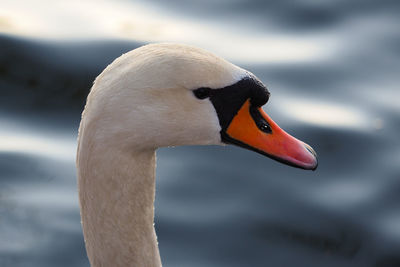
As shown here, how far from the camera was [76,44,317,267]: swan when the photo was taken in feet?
10.9

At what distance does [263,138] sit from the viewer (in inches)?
143

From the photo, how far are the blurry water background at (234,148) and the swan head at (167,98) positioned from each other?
198 cm

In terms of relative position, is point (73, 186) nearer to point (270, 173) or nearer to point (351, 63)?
point (270, 173)

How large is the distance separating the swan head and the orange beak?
0.02m

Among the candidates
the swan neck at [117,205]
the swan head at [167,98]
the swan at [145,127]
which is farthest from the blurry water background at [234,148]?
the swan head at [167,98]

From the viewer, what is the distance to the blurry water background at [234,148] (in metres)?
5.46

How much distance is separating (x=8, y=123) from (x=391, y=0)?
3645 mm

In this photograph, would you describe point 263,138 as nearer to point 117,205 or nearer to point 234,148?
point 117,205

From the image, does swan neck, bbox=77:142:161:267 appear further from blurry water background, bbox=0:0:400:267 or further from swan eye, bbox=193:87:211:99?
blurry water background, bbox=0:0:400:267

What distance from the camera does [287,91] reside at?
6.70m

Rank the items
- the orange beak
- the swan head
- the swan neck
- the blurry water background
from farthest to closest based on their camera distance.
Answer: the blurry water background, the orange beak, the swan neck, the swan head

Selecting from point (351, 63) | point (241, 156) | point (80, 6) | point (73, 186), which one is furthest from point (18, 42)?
point (351, 63)

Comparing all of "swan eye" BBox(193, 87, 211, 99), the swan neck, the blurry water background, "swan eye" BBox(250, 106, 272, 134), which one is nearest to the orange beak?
"swan eye" BBox(250, 106, 272, 134)

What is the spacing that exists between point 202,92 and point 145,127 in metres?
0.27
